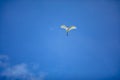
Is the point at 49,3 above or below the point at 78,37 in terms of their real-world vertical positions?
above

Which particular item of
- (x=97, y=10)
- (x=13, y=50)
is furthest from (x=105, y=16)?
(x=13, y=50)

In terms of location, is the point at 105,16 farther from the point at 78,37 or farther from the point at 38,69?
the point at 38,69

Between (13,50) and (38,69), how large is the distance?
1.94 ft

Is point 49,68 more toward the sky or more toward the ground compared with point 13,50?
more toward the ground

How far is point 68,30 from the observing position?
12.2 ft

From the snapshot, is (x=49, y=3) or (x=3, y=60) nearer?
(x=3, y=60)

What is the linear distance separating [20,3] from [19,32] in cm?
57

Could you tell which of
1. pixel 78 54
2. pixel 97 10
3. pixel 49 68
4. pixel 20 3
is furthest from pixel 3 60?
pixel 97 10

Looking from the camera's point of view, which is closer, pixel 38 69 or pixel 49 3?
pixel 38 69

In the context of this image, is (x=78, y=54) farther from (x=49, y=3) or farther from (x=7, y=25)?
(x=7, y=25)

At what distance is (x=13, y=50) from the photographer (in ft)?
12.1

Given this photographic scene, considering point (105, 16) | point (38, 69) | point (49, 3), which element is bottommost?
point (38, 69)

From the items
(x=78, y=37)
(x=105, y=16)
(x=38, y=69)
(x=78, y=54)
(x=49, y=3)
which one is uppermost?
(x=49, y=3)

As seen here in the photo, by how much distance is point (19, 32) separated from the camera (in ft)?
12.3
